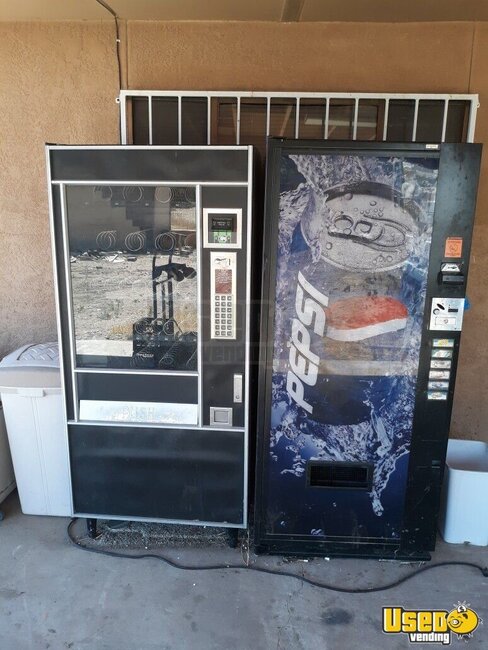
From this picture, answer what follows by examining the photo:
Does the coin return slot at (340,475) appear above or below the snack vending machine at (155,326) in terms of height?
below

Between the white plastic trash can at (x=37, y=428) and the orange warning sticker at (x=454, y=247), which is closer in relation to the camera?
the orange warning sticker at (x=454, y=247)

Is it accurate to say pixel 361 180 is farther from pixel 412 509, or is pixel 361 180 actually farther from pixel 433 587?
pixel 433 587

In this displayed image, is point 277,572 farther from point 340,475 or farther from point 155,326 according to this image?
point 155,326

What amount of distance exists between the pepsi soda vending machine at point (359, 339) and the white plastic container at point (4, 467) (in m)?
1.64

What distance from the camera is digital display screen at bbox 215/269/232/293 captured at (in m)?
2.16

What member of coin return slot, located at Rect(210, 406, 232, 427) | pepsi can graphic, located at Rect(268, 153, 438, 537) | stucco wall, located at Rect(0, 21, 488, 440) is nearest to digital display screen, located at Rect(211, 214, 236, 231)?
pepsi can graphic, located at Rect(268, 153, 438, 537)

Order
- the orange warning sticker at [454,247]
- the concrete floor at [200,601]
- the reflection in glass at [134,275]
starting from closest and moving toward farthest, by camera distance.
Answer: the concrete floor at [200,601] → the orange warning sticker at [454,247] → the reflection in glass at [134,275]

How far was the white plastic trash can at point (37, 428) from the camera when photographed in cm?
253

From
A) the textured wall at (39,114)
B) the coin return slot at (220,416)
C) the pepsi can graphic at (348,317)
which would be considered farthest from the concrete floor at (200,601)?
the textured wall at (39,114)

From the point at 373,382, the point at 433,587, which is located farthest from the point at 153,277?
the point at 433,587

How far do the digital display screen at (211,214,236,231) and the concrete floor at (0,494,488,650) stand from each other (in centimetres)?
173

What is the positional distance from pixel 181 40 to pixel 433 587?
3.37 m

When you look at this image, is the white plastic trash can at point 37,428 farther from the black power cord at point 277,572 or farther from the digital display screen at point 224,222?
the digital display screen at point 224,222

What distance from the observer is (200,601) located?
7.05ft
